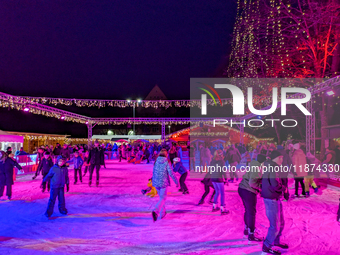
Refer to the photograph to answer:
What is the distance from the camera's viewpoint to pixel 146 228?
4.80 metres

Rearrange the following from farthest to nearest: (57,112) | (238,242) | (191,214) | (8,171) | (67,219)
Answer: (57,112) → (8,171) → (191,214) → (67,219) → (238,242)

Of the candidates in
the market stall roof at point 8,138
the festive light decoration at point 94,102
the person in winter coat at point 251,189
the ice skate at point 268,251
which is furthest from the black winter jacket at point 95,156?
the market stall roof at point 8,138

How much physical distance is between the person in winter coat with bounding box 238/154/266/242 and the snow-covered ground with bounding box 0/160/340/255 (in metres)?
0.23

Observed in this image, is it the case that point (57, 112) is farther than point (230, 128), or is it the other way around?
point (230, 128)

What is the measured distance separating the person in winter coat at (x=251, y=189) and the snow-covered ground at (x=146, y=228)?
231mm

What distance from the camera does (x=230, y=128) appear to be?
28703 mm

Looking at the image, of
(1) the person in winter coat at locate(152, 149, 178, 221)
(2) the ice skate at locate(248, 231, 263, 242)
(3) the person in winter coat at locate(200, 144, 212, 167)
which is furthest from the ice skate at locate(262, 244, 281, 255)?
(3) the person in winter coat at locate(200, 144, 212, 167)

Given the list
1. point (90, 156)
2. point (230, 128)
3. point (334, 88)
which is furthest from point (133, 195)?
point (230, 128)

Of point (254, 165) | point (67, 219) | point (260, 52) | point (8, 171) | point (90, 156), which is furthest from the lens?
point (260, 52)

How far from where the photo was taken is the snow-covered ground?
3.88 meters

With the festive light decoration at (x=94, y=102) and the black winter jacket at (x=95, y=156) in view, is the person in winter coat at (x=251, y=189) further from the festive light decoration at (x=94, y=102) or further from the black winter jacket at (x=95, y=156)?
the festive light decoration at (x=94, y=102)

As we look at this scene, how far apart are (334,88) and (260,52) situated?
15.2 feet

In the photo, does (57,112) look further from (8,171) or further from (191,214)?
(191,214)

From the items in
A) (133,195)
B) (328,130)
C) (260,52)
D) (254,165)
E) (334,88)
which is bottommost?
(133,195)
